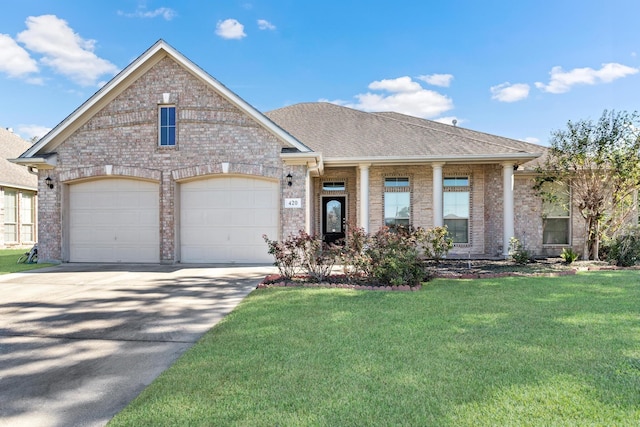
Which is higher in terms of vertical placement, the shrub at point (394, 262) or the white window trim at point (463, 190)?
the white window trim at point (463, 190)

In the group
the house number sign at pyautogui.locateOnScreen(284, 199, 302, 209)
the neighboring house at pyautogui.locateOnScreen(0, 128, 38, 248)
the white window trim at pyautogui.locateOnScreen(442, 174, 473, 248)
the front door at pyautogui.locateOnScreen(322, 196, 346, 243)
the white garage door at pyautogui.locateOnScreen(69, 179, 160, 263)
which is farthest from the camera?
the neighboring house at pyautogui.locateOnScreen(0, 128, 38, 248)

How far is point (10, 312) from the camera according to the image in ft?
18.4

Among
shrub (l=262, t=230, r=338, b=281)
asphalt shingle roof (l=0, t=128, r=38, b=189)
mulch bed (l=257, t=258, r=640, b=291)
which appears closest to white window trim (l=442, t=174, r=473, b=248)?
mulch bed (l=257, t=258, r=640, b=291)

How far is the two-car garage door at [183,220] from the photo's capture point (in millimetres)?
11156

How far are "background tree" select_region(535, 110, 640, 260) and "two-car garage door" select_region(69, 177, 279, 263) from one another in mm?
9074

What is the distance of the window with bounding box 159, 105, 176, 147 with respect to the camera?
440 inches

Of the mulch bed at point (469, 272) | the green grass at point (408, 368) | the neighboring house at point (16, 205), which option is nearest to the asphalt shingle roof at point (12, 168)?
the neighboring house at point (16, 205)

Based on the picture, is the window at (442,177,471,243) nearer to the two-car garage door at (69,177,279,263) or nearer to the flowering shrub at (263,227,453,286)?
the flowering shrub at (263,227,453,286)

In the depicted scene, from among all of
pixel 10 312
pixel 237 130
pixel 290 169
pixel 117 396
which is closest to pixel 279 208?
pixel 290 169

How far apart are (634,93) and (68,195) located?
19080 mm

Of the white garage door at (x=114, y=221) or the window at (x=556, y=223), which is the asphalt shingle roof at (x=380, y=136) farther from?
the white garage door at (x=114, y=221)

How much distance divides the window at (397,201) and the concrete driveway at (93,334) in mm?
6637

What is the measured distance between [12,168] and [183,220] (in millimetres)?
14697

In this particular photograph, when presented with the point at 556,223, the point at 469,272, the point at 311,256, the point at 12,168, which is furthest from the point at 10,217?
the point at 556,223
